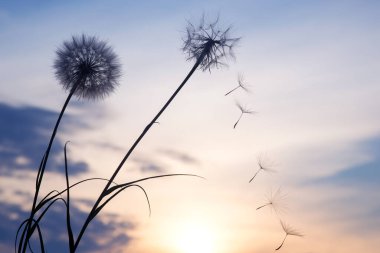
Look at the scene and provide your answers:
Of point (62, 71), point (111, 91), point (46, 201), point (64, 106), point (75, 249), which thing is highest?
point (62, 71)

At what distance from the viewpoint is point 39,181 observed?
14.4ft

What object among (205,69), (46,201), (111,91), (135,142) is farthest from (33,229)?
(205,69)

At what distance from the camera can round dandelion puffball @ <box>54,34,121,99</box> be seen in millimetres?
5672

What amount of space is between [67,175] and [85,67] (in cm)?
188

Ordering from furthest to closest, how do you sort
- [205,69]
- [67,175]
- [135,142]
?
1. [205,69]
2. [67,175]
3. [135,142]

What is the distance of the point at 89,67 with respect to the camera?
5.66m

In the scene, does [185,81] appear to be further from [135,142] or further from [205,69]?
[205,69]

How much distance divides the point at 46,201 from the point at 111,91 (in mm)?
1830

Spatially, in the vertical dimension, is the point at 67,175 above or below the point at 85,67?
below

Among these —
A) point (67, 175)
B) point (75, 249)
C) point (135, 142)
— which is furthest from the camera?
point (67, 175)

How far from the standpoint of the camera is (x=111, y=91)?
224 inches

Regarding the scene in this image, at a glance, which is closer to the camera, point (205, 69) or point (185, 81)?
point (185, 81)

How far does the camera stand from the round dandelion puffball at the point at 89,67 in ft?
18.6

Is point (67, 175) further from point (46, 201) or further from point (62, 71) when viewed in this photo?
point (62, 71)
